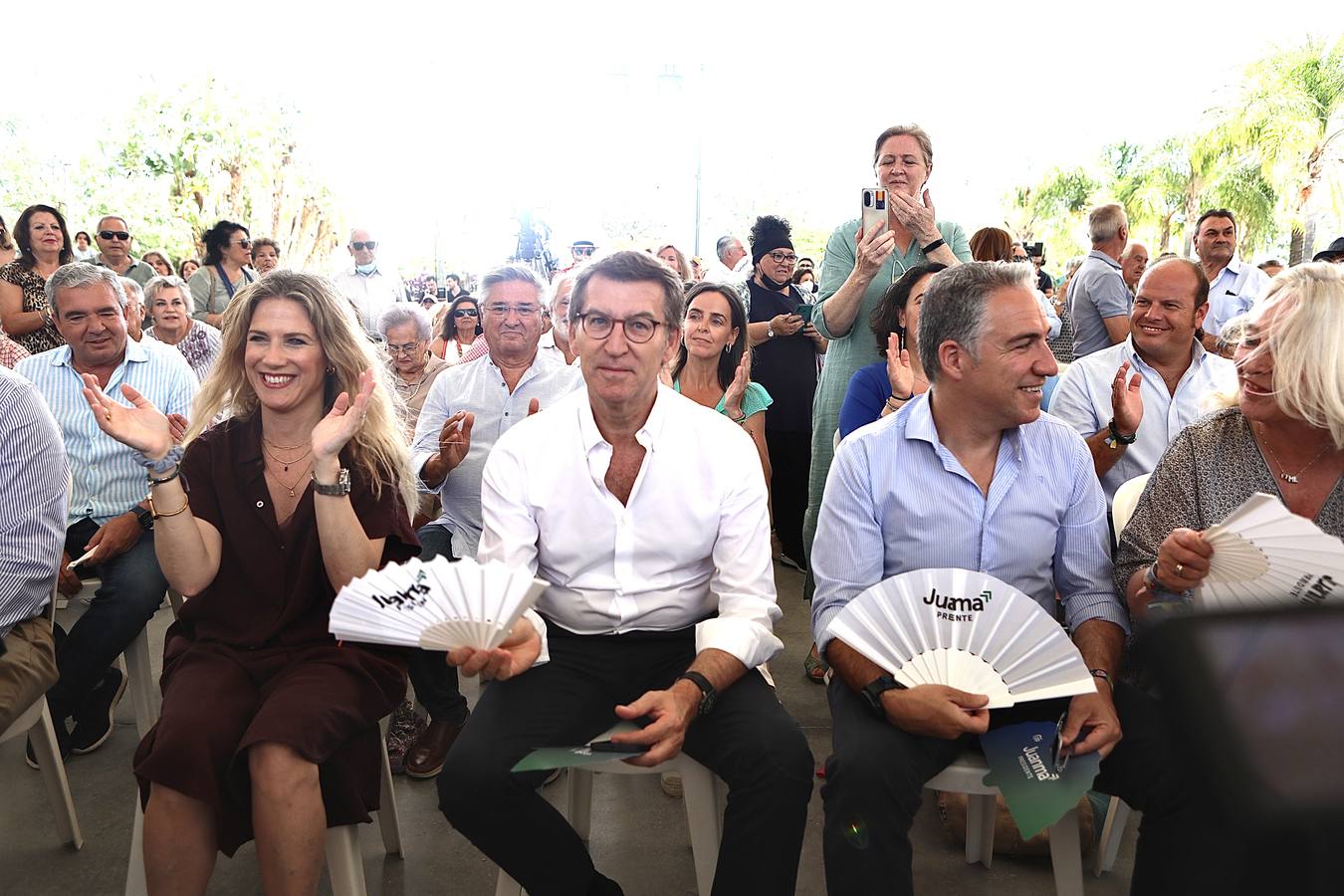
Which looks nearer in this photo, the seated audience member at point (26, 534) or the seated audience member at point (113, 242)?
the seated audience member at point (26, 534)

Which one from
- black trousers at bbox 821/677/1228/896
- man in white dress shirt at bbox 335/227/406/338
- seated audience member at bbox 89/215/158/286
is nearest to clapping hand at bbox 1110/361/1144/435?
black trousers at bbox 821/677/1228/896

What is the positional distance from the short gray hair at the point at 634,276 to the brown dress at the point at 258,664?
27.7 inches

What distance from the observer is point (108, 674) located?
3.25 metres

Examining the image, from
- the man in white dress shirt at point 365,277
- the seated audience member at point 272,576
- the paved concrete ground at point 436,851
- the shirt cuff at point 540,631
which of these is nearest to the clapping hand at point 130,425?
the seated audience member at point 272,576

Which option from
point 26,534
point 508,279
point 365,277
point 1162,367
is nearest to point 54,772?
point 26,534

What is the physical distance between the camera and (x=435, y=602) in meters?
1.79

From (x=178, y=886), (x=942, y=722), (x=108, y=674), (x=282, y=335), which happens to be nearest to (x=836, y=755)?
(x=942, y=722)

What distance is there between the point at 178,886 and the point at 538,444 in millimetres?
1217

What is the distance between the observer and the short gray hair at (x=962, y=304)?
224 cm

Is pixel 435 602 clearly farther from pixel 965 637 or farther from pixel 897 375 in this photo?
pixel 897 375

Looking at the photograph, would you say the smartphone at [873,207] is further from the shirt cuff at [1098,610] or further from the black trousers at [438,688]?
the black trousers at [438,688]

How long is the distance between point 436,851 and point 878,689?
1408 mm

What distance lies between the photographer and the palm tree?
22.0 meters

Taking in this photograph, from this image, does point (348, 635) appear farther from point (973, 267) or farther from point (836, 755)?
point (973, 267)
